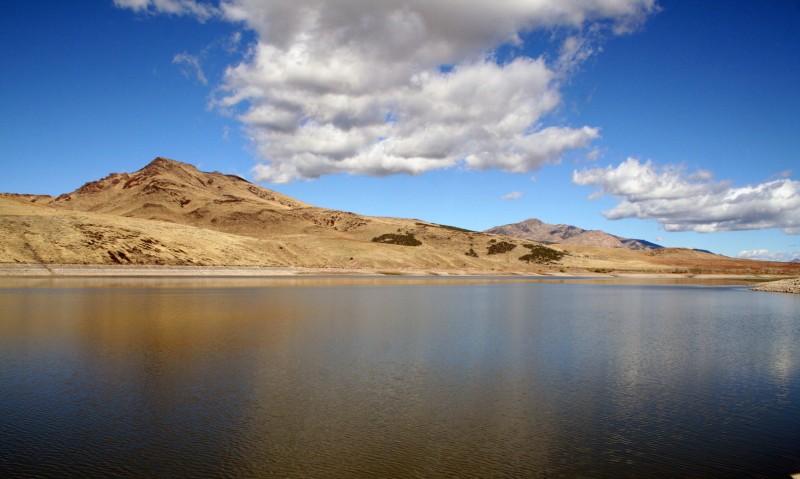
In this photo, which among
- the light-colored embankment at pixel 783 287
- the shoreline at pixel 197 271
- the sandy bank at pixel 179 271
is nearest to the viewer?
the sandy bank at pixel 179 271

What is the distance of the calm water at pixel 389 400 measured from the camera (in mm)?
12188

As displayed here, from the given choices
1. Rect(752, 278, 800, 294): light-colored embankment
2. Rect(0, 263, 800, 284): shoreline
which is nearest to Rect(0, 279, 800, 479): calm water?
Rect(0, 263, 800, 284): shoreline

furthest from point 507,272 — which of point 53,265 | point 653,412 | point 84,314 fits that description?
point 653,412

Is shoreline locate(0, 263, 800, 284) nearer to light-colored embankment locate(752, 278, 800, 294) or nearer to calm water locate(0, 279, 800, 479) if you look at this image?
light-colored embankment locate(752, 278, 800, 294)

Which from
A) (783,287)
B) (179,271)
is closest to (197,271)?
(179,271)

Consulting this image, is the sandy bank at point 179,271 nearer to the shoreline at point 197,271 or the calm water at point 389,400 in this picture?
the shoreline at point 197,271

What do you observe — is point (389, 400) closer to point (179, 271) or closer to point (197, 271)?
point (179, 271)

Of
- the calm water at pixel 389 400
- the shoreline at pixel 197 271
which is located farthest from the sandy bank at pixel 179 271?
the calm water at pixel 389 400

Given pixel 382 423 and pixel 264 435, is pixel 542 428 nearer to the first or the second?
pixel 382 423

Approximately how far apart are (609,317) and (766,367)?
64.3 feet

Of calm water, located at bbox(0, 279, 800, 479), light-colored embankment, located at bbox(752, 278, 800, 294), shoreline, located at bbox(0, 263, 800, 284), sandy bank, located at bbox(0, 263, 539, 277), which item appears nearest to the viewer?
calm water, located at bbox(0, 279, 800, 479)

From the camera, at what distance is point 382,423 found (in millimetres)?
14742

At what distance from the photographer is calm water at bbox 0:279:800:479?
12188mm

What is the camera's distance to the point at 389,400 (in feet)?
56.1
